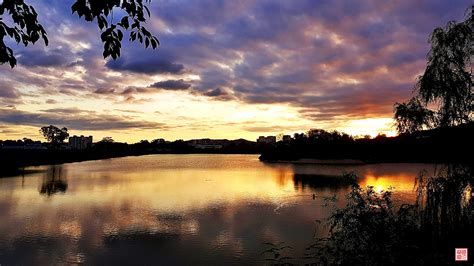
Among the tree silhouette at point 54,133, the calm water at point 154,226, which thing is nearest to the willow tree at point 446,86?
the calm water at point 154,226

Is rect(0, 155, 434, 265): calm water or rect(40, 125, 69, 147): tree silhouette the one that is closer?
rect(0, 155, 434, 265): calm water

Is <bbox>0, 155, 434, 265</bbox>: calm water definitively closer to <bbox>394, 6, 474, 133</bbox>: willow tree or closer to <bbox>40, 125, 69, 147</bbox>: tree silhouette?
<bbox>394, 6, 474, 133</bbox>: willow tree

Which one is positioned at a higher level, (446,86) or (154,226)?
(446,86)

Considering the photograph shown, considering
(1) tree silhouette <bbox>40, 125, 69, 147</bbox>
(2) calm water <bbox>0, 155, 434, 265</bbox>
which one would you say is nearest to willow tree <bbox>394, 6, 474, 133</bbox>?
(2) calm water <bbox>0, 155, 434, 265</bbox>

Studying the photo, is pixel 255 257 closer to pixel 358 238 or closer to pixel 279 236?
pixel 279 236

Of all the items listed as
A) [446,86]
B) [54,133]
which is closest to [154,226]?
[446,86]

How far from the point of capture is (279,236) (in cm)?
2097

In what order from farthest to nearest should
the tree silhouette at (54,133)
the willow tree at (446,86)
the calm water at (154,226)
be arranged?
the tree silhouette at (54,133), the calm water at (154,226), the willow tree at (446,86)

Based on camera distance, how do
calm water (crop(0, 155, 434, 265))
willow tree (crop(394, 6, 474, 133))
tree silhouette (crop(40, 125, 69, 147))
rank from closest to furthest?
willow tree (crop(394, 6, 474, 133))
calm water (crop(0, 155, 434, 265))
tree silhouette (crop(40, 125, 69, 147))

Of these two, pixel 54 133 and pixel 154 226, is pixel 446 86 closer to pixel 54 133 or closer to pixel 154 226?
pixel 154 226

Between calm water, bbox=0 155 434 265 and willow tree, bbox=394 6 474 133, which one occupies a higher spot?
willow tree, bbox=394 6 474 133

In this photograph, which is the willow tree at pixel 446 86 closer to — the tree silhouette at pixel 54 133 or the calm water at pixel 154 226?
the calm water at pixel 154 226

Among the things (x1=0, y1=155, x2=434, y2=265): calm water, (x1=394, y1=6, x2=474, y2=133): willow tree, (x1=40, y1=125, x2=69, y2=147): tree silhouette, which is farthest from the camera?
(x1=40, y1=125, x2=69, y2=147): tree silhouette

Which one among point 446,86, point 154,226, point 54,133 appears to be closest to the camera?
point 446,86
